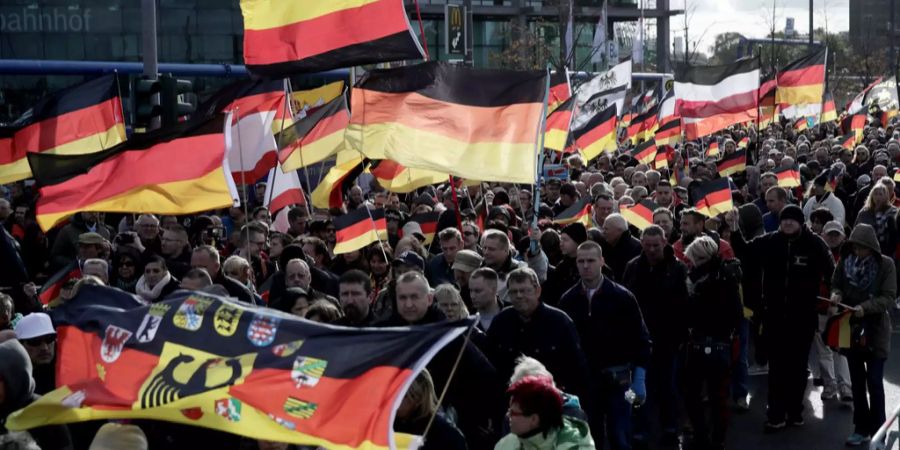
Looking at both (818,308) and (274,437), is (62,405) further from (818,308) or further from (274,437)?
(818,308)

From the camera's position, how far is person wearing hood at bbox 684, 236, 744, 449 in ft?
32.0

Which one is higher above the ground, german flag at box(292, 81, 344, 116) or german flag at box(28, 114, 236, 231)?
german flag at box(292, 81, 344, 116)

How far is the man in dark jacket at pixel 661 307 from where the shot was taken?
9.85m

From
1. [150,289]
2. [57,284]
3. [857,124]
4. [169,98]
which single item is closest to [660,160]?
[857,124]

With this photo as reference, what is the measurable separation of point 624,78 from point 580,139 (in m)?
4.60

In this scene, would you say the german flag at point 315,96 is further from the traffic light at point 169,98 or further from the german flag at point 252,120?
the german flag at point 252,120

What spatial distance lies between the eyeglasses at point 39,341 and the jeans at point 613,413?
10.9ft

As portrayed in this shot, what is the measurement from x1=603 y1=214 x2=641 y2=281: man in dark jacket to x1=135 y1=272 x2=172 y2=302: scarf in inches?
135

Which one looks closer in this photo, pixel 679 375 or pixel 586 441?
pixel 586 441

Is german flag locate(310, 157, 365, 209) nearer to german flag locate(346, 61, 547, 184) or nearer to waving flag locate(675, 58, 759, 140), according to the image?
german flag locate(346, 61, 547, 184)

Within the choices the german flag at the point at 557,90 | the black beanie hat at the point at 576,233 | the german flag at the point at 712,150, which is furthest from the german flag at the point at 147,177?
the german flag at the point at 712,150

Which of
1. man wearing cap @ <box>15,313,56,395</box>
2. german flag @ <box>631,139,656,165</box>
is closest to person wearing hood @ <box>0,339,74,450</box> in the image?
man wearing cap @ <box>15,313,56,395</box>

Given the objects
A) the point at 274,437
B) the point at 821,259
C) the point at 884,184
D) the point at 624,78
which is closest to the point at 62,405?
the point at 274,437

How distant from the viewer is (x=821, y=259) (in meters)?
10.4
